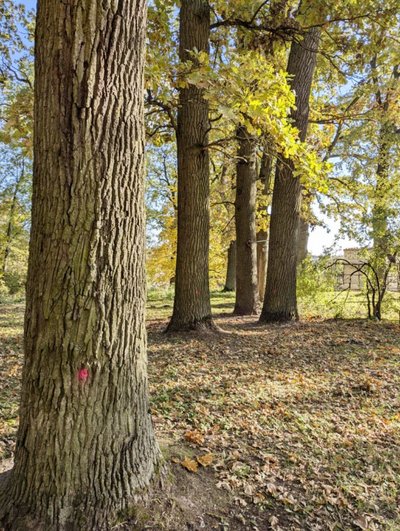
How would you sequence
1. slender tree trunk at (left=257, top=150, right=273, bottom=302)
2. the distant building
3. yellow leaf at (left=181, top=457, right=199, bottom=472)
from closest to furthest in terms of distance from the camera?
1. yellow leaf at (left=181, top=457, right=199, bottom=472)
2. the distant building
3. slender tree trunk at (left=257, top=150, right=273, bottom=302)

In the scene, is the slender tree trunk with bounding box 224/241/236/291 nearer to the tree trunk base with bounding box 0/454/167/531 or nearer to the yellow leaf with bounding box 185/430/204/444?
the yellow leaf with bounding box 185/430/204/444

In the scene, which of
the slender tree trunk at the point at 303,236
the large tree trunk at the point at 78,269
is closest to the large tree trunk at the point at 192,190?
the large tree trunk at the point at 78,269

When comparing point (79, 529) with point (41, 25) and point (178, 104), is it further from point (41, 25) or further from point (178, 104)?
point (178, 104)

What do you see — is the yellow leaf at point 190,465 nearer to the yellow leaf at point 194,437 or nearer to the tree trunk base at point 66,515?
the yellow leaf at point 194,437

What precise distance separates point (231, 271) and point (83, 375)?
1450 cm

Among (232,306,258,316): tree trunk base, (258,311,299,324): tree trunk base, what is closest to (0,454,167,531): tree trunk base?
(258,311,299,324): tree trunk base

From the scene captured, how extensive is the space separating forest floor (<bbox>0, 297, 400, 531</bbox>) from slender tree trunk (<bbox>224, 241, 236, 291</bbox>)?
10.2m

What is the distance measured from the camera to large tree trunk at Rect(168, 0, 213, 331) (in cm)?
580

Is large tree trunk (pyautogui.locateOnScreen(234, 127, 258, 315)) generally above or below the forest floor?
above

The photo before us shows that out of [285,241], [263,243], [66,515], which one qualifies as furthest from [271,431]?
[263,243]

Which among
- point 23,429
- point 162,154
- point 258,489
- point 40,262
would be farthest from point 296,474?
point 162,154

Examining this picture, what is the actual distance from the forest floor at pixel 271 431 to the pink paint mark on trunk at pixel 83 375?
2.50 ft

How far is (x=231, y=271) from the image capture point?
53.0ft

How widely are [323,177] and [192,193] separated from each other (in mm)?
1958
